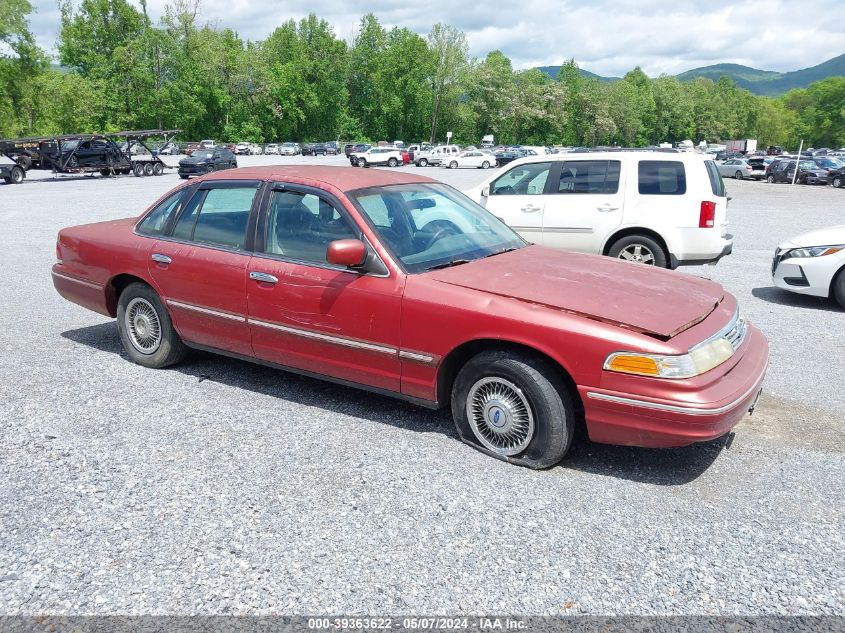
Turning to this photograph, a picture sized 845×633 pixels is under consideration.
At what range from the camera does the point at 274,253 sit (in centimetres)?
A: 457

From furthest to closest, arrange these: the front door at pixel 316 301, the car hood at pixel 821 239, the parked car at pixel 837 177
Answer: the parked car at pixel 837 177
the car hood at pixel 821 239
the front door at pixel 316 301

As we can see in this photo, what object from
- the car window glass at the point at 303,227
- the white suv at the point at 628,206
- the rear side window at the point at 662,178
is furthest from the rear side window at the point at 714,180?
the car window glass at the point at 303,227

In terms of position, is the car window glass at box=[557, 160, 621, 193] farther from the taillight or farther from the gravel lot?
the gravel lot

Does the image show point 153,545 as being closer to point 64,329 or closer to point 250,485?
point 250,485

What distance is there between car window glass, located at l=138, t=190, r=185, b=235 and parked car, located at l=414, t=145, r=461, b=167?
4793 centimetres

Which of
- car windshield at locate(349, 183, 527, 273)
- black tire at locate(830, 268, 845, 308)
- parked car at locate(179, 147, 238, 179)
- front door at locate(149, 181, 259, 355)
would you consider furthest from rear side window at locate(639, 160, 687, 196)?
parked car at locate(179, 147, 238, 179)

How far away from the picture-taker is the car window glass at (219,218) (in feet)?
15.8

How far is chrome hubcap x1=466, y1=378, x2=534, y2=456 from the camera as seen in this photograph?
376 cm

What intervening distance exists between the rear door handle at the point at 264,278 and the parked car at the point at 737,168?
151 feet

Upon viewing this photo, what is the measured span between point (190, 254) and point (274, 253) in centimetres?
79

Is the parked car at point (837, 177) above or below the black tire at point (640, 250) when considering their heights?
below

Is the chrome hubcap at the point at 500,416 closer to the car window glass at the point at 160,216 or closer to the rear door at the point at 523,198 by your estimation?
the car window glass at the point at 160,216

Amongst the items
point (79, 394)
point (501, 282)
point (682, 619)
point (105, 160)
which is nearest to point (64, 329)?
point (79, 394)

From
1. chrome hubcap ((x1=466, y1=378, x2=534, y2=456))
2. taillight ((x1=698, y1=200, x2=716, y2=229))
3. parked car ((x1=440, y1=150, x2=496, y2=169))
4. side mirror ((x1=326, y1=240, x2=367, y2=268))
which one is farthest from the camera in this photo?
parked car ((x1=440, y1=150, x2=496, y2=169))
